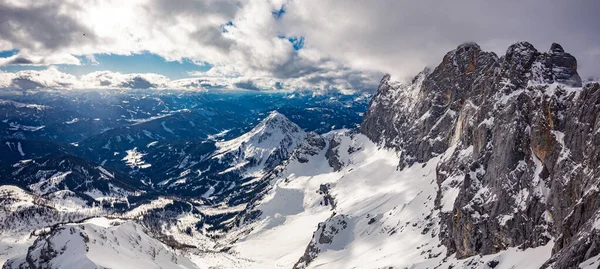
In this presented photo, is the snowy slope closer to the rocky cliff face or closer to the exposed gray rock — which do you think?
the exposed gray rock

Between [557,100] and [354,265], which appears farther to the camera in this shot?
[354,265]

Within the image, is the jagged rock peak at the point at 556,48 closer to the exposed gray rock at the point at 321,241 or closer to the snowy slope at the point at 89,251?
the exposed gray rock at the point at 321,241

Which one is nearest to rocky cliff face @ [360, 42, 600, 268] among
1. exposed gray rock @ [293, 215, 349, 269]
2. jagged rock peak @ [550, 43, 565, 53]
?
jagged rock peak @ [550, 43, 565, 53]

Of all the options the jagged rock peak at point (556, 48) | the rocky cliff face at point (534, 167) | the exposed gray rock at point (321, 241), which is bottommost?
the exposed gray rock at point (321, 241)

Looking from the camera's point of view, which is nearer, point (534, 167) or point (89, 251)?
point (534, 167)

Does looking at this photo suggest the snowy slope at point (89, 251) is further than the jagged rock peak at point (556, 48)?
Yes

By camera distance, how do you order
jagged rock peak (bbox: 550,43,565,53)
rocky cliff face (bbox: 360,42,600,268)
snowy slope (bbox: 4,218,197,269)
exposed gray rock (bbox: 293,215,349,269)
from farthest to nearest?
exposed gray rock (bbox: 293,215,349,269) < snowy slope (bbox: 4,218,197,269) < jagged rock peak (bbox: 550,43,565,53) < rocky cliff face (bbox: 360,42,600,268)

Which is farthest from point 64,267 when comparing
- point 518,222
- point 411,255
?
point 518,222

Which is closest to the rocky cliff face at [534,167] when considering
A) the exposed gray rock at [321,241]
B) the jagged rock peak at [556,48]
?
the jagged rock peak at [556,48]

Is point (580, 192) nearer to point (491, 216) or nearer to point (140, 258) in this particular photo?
point (491, 216)

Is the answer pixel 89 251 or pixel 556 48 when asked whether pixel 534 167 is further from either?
pixel 89 251

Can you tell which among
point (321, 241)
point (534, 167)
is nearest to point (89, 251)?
point (321, 241)
